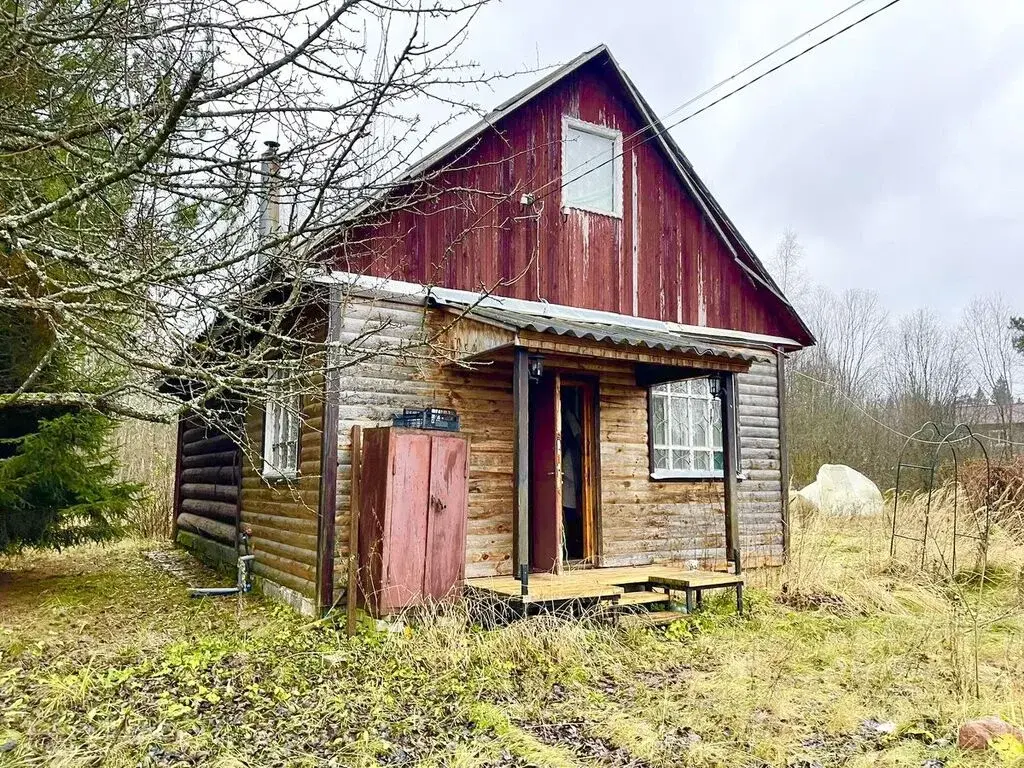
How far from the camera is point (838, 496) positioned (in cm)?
1795

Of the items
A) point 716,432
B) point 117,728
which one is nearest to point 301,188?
point 117,728

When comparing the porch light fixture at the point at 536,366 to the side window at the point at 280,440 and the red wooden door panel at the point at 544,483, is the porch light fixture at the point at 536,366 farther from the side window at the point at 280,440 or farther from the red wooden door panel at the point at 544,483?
the side window at the point at 280,440

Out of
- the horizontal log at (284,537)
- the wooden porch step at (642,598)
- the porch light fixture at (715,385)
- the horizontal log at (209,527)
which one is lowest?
the wooden porch step at (642,598)

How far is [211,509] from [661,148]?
8.67 m

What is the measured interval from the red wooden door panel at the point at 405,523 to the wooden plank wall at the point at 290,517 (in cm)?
89

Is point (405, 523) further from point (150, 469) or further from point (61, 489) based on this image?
point (150, 469)

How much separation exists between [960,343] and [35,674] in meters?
32.9

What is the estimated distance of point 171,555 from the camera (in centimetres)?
1259

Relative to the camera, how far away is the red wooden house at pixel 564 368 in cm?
716

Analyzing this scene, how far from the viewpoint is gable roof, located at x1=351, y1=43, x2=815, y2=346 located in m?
8.16

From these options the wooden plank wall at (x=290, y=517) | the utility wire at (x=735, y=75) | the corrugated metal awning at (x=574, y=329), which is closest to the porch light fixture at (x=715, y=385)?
the corrugated metal awning at (x=574, y=329)

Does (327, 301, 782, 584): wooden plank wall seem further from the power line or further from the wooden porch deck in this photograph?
the power line

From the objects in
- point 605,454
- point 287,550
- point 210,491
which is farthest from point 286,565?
point 210,491

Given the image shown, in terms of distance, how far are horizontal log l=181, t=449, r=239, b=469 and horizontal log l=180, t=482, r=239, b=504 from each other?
0.32 metres
